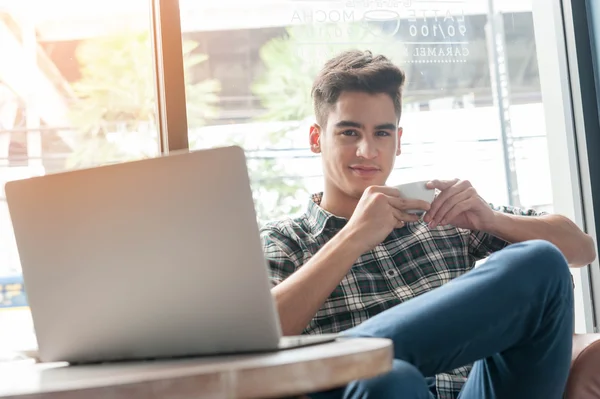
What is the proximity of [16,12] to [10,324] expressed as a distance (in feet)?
3.13

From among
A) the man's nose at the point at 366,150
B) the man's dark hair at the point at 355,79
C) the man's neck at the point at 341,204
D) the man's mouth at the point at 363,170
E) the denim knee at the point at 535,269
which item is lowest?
the denim knee at the point at 535,269

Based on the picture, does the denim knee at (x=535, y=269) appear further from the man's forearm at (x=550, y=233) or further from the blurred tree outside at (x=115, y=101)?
the blurred tree outside at (x=115, y=101)

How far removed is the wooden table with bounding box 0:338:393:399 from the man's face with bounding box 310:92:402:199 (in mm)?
1108

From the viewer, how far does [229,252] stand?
0.78m

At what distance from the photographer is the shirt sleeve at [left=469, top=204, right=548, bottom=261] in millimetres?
1761

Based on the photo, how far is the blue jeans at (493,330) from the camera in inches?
40.3

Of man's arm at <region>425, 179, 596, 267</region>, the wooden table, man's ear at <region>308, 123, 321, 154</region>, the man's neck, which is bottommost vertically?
the wooden table

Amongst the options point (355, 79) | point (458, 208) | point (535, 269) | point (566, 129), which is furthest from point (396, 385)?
point (566, 129)

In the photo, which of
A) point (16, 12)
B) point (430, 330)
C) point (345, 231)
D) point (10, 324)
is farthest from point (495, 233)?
point (16, 12)

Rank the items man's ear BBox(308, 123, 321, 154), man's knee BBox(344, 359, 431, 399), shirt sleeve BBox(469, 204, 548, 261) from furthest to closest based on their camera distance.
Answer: man's ear BBox(308, 123, 321, 154), shirt sleeve BBox(469, 204, 548, 261), man's knee BBox(344, 359, 431, 399)

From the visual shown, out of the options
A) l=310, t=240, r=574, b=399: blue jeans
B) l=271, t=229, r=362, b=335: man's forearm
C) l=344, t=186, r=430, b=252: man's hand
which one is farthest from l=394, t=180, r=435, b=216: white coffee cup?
l=310, t=240, r=574, b=399: blue jeans

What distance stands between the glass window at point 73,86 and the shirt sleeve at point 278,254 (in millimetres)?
630

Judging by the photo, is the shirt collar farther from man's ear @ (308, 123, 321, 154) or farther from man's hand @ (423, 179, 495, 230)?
man's hand @ (423, 179, 495, 230)

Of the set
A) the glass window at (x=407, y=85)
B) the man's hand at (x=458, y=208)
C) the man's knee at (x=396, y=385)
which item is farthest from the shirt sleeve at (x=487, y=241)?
the man's knee at (x=396, y=385)
